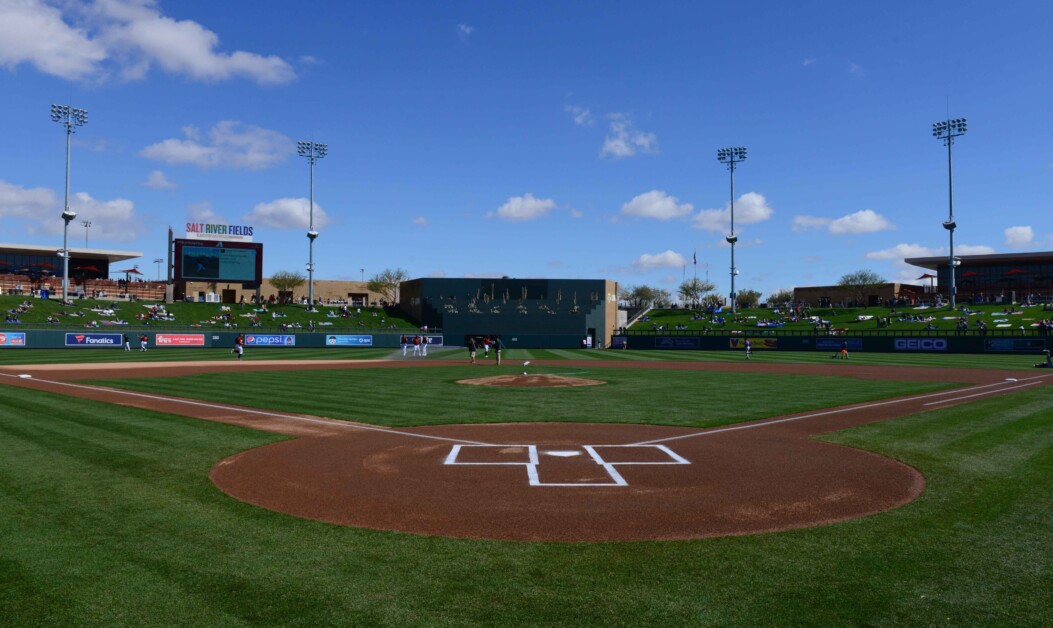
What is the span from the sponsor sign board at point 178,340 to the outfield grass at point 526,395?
28.7 meters

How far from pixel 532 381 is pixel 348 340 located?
41.5 m

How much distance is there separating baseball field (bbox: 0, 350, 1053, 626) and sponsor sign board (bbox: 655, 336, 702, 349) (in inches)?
1728

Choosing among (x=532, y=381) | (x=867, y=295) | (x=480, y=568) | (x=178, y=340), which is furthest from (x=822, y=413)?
(x=867, y=295)

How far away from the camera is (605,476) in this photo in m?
10.3

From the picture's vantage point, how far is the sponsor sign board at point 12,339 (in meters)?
49.5

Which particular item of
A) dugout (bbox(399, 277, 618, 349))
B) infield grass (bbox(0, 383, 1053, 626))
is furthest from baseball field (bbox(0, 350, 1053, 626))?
dugout (bbox(399, 277, 618, 349))

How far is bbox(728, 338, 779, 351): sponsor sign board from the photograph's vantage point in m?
59.8

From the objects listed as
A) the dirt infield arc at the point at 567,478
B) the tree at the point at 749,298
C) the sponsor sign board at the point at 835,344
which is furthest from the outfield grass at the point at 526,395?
the tree at the point at 749,298

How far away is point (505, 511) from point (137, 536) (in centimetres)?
417

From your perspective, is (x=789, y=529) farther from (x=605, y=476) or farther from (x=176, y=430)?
(x=176, y=430)

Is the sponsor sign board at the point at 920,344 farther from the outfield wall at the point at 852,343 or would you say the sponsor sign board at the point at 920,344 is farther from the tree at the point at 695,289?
the tree at the point at 695,289

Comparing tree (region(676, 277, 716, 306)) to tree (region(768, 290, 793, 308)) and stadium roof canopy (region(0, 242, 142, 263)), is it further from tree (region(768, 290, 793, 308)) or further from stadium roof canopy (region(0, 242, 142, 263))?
stadium roof canopy (region(0, 242, 142, 263))

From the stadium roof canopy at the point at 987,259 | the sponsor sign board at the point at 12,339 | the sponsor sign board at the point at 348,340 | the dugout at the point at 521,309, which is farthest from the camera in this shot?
the stadium roof canopy at the point at 987,259

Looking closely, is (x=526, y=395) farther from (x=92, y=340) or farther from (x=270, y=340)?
(x=92, y=340)
